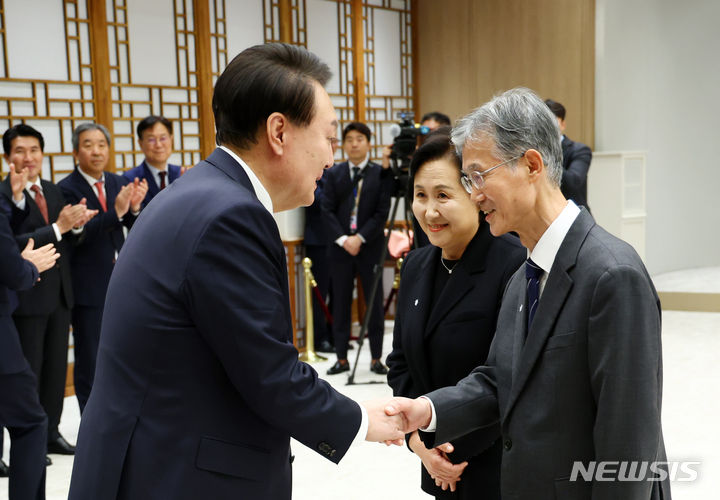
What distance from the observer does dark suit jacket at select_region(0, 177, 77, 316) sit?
3732mm

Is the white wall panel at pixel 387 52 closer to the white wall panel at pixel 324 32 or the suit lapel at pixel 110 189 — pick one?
the white wall panel at pixel 324 32

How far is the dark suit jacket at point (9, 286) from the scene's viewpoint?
9.01 ft

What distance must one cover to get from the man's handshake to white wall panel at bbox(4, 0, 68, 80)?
4.20 metres

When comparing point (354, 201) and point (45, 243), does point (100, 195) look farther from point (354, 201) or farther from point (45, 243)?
point (354, 201)

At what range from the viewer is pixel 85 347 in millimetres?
4156

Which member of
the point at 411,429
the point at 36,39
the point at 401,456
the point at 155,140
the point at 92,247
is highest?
the point at 36,39

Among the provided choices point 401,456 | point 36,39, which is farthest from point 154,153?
point 401,456

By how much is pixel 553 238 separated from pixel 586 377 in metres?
0.27

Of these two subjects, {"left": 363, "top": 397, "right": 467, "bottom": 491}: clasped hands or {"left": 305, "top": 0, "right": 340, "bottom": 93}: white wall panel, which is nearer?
{"left": 363, "top": 397, "right": 467, "bottom": 491}: clasped hands

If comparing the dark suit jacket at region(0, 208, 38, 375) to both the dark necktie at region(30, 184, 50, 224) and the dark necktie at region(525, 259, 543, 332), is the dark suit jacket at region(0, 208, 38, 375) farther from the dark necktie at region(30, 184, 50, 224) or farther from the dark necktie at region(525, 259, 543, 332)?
the dark necktie at region(525, 259, 543, 332)

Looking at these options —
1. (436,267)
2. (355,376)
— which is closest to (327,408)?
(436,267)

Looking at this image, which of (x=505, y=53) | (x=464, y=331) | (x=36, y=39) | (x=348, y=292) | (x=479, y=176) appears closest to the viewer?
(x=479, y=176)

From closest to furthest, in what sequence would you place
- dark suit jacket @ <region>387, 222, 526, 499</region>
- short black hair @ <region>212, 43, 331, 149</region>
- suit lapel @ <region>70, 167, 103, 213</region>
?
short black hair @ <region>212, 43, 331, 149</region> < dark suit jacket @ <region>387, 222, 526, 499</region> < suit lapel @ <region>70, 167, 103, 213</region>

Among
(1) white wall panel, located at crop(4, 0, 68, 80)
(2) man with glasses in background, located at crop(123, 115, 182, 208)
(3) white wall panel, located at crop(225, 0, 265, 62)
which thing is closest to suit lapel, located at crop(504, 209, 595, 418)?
(2) man with glasses in background, located at crop(123, 115, 182, 208)
